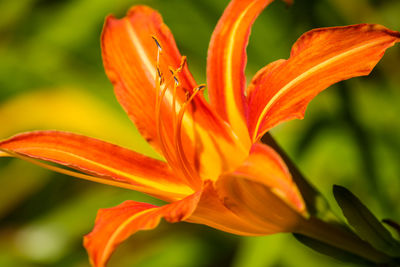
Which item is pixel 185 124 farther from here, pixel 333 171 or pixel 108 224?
pixel 333 171

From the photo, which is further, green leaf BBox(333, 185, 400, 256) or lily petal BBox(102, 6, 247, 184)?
lily petal BBox(102, 6, 247, 184)

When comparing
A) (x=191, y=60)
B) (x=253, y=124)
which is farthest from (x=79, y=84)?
(x=253, y=124)

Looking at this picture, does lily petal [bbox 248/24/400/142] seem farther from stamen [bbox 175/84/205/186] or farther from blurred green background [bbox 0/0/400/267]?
blurred green background [bbox 0/0/400/267]

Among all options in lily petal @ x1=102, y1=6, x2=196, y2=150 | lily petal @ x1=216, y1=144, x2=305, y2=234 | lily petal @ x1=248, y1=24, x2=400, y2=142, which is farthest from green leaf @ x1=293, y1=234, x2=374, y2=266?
lily petal @ x1=102, y1=6, x2=196, y2=150

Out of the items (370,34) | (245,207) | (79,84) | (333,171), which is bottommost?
(333,171)

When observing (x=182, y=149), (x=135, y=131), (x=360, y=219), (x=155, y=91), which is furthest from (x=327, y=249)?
(x=135, y=131)
